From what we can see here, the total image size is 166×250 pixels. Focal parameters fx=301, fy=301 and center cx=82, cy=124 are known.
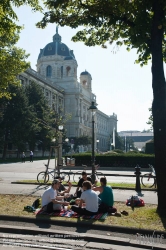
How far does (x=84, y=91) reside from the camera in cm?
11075

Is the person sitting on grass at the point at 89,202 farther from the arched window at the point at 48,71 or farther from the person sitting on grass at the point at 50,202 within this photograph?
the arched window at the point at 48,71

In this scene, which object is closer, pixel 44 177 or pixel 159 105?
pixel 159 105

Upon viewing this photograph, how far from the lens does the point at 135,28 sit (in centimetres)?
902

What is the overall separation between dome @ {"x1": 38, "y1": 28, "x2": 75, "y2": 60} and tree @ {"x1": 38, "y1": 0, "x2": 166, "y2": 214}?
3804 inches

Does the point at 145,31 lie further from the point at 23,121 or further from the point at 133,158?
the point at 23,121

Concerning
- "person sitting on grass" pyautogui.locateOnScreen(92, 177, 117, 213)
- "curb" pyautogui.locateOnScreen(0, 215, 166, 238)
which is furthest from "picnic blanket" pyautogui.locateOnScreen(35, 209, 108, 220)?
"curb" pyautogui.locateOnScreen(0, 215, 166, 238)

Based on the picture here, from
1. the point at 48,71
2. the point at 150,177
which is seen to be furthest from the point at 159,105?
the point at 48,71

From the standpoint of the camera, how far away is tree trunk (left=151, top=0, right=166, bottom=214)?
8.44 metres

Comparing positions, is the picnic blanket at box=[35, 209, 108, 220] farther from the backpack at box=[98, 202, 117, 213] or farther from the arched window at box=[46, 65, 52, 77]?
the arched window at box=[46, 65, 52, 77]

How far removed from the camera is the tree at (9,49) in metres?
10.9

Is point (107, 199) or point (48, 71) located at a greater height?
point (48, 71)

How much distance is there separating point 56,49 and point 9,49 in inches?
3591

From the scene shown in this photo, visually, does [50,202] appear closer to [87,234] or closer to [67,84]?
[87,234]

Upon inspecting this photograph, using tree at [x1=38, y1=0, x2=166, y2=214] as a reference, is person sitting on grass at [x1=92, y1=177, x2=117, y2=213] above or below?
below
